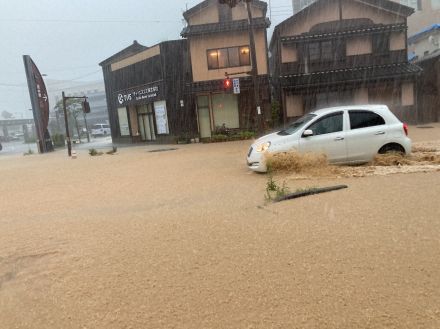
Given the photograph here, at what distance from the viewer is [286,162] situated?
340 inches

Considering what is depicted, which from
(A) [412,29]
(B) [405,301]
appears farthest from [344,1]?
(B) [405,301]

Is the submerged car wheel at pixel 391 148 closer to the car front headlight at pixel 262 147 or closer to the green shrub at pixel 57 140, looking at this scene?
the car front headlight at pixel 262 147

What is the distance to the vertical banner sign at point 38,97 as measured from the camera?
27422 mm

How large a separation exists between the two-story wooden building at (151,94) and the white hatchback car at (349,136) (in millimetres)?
16899

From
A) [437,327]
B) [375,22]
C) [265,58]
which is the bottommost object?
[437,327]

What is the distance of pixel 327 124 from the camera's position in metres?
8.70

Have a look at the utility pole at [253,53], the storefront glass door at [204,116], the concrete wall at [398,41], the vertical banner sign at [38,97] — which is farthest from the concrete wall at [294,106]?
the vertical banner sign at [38,97]

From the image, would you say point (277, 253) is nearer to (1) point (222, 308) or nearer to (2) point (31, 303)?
(1) point (222, 308)

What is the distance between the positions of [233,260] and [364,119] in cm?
600

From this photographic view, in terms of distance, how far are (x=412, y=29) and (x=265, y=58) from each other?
2200 cm

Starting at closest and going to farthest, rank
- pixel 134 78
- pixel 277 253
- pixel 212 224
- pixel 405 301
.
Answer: pixel 405 301 → pixel 277 253 → pixel 212 224 → pixel 134 78

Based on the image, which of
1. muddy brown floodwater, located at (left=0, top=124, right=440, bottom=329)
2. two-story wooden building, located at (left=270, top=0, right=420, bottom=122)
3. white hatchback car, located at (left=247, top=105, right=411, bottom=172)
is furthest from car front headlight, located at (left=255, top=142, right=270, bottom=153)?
two-story wooden building, located at (left=270, top=0, right=420, bottom=122)

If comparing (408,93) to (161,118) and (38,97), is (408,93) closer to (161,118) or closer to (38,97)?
(161,118)

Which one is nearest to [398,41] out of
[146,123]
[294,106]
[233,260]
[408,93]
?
[408,93]
